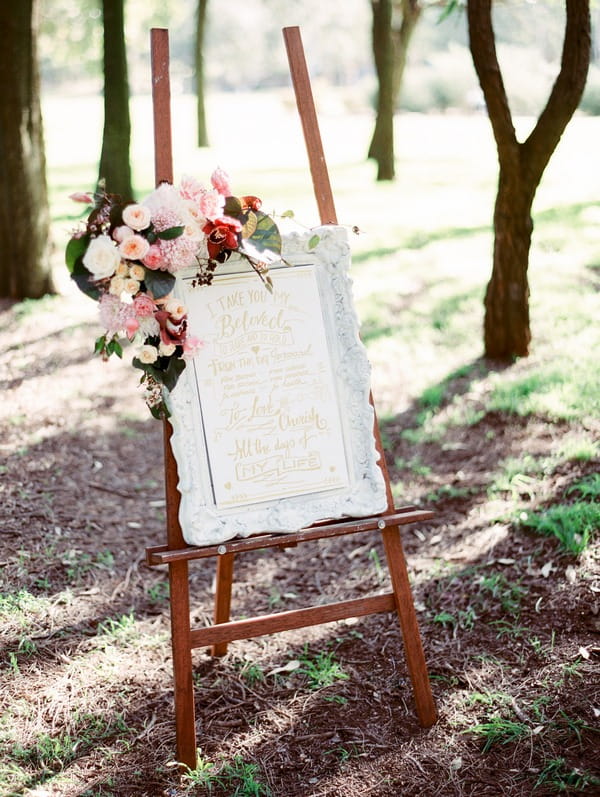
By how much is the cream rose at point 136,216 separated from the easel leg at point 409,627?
138cm

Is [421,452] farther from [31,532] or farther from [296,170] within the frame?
[296,170]

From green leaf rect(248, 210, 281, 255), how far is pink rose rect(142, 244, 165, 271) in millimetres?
353

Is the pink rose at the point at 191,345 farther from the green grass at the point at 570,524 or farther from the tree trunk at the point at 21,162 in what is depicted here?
the tree trunk at the point at 21,162

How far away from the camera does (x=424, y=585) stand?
405cm

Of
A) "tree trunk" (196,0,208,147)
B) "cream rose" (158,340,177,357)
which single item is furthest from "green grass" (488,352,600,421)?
"tree trunk" (196,0,208,147)

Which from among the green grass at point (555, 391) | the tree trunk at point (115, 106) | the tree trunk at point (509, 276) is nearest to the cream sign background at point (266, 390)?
the green grass at point (555, 391)

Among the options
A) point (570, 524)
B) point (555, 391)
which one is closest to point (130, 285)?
point (570, 524)

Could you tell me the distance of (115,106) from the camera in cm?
862

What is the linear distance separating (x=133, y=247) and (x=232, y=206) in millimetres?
411

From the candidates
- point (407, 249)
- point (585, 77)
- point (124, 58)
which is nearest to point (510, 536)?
point (585, 77)

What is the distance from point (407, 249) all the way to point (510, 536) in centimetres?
620

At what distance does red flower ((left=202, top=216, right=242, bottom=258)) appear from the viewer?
9.21 feet

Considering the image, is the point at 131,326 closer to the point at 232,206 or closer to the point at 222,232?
the point at 222,232

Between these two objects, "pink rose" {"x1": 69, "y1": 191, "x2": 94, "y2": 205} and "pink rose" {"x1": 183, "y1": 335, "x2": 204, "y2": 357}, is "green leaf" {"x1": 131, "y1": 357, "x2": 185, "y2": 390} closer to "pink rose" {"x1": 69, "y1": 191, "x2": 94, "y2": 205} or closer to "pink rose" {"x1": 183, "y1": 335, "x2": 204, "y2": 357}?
"pink rose" {"x1": 183, "y1": 335, "x2": 204, "y2": 357}
